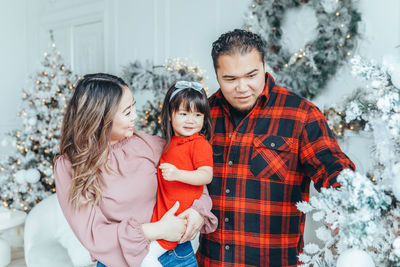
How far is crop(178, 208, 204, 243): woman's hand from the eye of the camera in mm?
1505

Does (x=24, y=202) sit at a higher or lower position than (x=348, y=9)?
lower

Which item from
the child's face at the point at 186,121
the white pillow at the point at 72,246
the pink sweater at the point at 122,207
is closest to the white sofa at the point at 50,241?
the white pillow at the point at 72,246

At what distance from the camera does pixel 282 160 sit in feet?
5.22

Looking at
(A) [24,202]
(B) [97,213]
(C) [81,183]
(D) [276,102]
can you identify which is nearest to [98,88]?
(C) [81,183]

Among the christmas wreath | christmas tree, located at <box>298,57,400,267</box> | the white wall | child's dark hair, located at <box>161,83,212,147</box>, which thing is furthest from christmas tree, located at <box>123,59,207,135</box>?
christmas tree, located at <box>298,57,400,267</box>

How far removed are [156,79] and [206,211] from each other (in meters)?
2.23

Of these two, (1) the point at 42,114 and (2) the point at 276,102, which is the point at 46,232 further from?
(2) the point at 276,102

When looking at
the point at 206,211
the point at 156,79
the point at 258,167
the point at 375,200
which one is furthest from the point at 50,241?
the point at 375,200

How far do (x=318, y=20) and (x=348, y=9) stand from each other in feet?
0.67

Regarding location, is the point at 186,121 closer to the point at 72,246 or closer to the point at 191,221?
the point at 191,221

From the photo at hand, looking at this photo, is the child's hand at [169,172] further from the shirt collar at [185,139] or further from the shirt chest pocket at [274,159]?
the shirt chest pocket at [274,159]

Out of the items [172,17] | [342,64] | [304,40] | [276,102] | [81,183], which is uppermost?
[172,17]

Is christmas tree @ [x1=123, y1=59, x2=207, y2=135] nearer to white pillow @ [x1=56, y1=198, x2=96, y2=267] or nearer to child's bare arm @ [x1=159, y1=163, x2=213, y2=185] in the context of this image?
white pillow @ [x1=56, y1=198, x2=96, y2=267]

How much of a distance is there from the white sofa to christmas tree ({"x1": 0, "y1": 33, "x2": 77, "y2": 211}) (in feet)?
3.22
